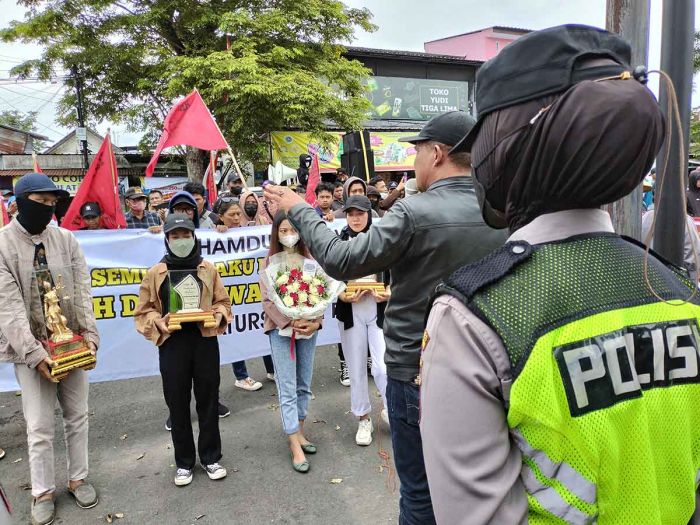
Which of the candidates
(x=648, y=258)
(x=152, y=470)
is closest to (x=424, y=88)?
(x=152, y=470)

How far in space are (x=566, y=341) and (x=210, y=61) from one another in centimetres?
1642

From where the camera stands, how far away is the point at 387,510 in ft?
11.3

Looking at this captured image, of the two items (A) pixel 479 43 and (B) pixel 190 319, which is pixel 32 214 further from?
(A) pixel 479 43

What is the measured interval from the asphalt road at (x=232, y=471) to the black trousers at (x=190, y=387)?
0.73ft

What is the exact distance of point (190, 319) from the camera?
3762mm

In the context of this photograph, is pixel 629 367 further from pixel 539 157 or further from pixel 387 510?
pixel 387 510

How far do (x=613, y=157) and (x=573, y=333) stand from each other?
322 mm

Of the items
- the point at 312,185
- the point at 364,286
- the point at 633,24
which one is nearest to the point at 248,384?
the point at 364,286

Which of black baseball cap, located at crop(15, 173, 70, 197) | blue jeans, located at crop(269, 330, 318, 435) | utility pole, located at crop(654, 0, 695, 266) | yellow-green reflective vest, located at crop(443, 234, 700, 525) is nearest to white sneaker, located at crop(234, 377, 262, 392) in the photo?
blue jeans, located at crop(269, 330, 318, 435)

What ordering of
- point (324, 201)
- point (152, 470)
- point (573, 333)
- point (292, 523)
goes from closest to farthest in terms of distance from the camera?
point (573, 333) < point (292, 523) < point (152, 470) < point (324, 201)

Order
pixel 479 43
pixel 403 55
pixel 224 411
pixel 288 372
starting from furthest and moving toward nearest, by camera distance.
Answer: pixel 479 43
pixel 403 55
pixel 224 411
pixel 288 372

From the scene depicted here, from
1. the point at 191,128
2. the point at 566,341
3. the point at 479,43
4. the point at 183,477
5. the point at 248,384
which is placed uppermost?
the point at 479,43

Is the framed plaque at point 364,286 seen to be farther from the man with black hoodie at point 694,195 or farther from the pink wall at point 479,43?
the pink wall at point 479,43

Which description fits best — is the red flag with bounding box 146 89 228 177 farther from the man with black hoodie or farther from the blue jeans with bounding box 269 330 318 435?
the man with black hoodie
